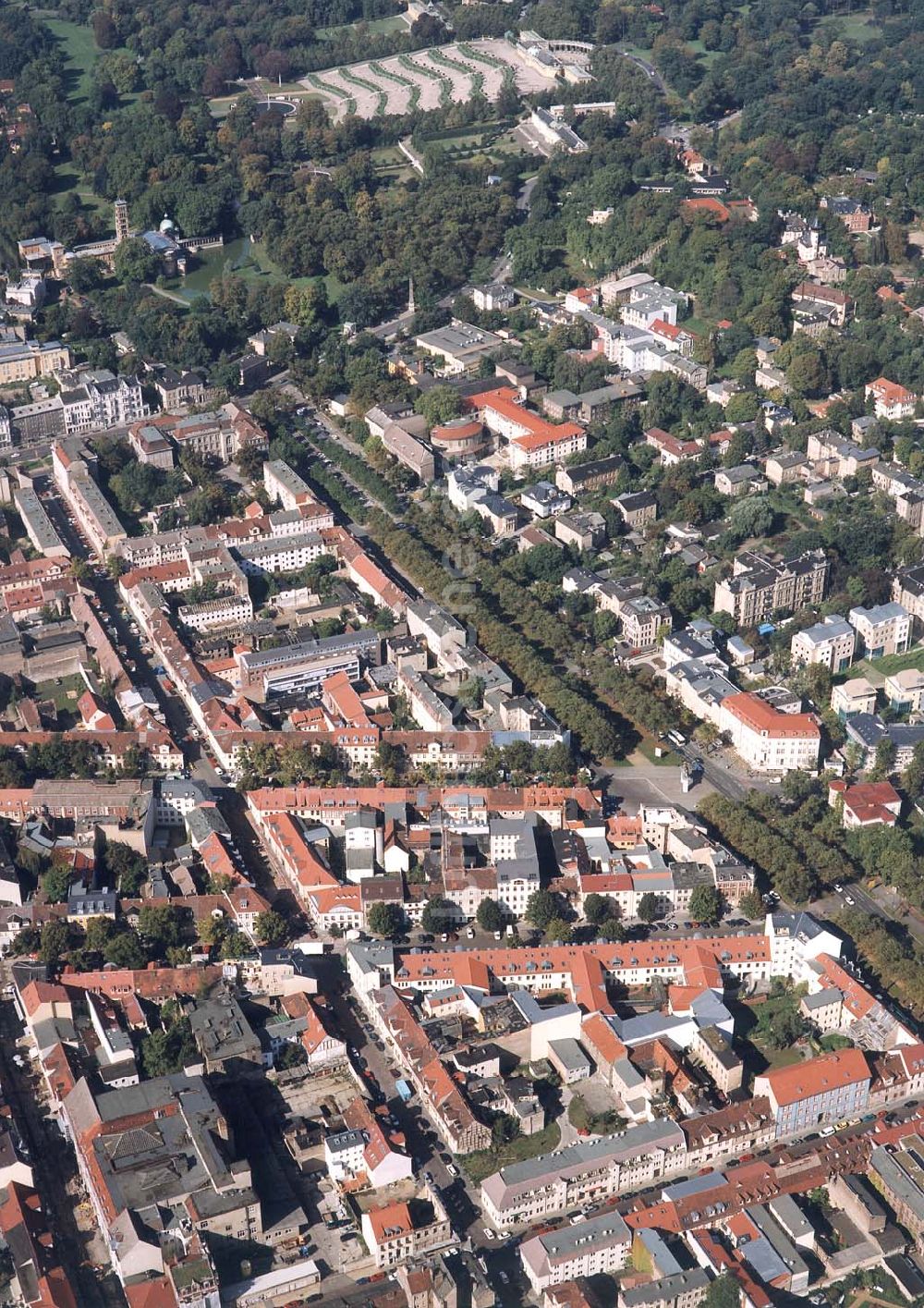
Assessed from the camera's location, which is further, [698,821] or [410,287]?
[410,287]

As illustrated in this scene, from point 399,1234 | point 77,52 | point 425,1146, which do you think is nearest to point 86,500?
point 425,1146

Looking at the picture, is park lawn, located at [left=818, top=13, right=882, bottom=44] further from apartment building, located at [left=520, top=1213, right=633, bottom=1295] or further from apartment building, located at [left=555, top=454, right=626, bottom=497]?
A: apartment building, located at [left=520, top=1213, right=633, bottom=1295]

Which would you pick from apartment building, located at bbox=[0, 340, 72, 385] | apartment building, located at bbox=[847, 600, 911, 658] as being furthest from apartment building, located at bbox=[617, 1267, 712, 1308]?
apartment building, located at bbox=[0, 340, 72, 385]

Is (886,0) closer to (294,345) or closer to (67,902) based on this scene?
(294,345)

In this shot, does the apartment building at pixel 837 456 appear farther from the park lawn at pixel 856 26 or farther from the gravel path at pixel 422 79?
the park lawn at pixel 856 26

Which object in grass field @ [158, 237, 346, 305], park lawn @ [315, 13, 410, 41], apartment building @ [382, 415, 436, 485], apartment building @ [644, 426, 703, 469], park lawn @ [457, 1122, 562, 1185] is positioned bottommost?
park lawn @ [457, 1122, 562, 1185]

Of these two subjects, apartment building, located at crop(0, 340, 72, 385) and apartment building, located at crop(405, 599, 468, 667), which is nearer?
apartment building, located at crop(405, 599, 468, 667)

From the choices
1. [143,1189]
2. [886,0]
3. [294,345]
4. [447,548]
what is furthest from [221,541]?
[886,0]
